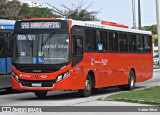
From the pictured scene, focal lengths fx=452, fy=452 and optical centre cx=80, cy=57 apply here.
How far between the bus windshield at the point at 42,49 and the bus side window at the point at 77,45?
36 centimetres

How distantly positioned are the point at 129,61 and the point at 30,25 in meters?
7.00

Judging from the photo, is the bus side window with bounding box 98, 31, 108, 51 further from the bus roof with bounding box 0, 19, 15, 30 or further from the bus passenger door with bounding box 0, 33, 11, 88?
the bus roof with bounding box 0, 19, 15, 30

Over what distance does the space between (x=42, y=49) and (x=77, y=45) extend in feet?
4.46

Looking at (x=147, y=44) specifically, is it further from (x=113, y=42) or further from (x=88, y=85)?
(x=88, y=85)

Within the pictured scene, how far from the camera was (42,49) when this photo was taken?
16719mm

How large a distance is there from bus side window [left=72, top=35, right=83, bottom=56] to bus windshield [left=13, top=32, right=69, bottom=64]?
0.36 metres

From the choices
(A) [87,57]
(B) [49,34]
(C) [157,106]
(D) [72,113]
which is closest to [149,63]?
(A) [87,57]

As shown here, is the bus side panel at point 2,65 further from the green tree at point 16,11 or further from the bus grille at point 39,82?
the green tree at point 16,11

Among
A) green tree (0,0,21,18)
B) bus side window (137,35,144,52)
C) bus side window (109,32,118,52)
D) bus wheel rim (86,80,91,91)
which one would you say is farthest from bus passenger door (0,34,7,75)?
green tree (0,0,21,18)

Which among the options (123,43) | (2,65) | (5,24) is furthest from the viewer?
(123,43)

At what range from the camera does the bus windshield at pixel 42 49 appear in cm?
1659

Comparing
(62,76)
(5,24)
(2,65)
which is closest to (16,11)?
(5,24)

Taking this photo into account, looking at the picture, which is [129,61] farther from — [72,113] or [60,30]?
[72,113]

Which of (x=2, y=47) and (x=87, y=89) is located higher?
(x=2, y=47)
